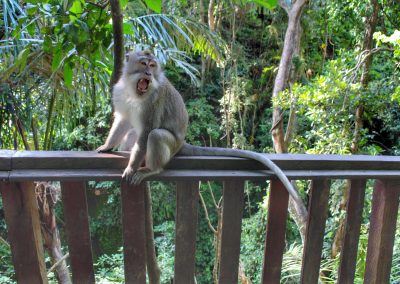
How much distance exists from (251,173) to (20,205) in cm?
80

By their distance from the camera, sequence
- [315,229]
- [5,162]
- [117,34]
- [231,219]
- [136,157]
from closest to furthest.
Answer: [5,162], [117,34], [231,219], [315,229], [136,157]

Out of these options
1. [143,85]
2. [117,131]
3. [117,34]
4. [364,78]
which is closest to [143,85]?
[143,85]

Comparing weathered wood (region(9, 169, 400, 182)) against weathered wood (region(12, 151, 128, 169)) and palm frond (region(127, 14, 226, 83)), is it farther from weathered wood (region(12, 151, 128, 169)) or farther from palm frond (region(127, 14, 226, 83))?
palm frond (region(127, 14, 226, 83))

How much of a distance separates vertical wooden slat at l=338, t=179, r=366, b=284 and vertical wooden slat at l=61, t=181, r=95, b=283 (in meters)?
1.02

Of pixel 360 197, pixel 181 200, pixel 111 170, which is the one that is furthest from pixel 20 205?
pixel 360 197

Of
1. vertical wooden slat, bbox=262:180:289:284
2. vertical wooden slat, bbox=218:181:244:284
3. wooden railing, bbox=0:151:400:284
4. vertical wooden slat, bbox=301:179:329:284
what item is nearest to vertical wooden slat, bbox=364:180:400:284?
wooden railing, bbox=0:151:400:284

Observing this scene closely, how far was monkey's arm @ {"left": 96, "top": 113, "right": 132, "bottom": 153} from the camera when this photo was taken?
2.16 meters

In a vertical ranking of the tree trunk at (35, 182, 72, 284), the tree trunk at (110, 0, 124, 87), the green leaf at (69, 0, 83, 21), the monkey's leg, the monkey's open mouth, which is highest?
the green leaf at (69, 0, 83, 21)

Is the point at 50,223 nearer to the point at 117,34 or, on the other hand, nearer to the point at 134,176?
the point at 134,176

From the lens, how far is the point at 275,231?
1608mm

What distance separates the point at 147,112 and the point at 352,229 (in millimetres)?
1120

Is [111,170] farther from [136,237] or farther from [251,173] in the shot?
Result: [251,173]

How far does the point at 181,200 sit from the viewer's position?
4.96ft

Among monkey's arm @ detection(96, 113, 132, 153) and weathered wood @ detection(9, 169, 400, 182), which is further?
monkey's arm @ detection(96, 113, 132, 153)
